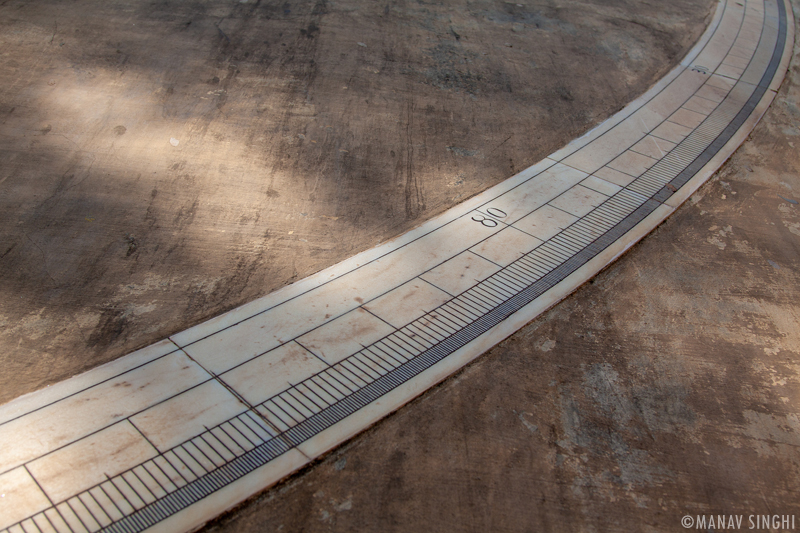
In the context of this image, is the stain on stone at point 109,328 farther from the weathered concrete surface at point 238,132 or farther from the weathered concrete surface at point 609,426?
the weathered concrete surface at point 609,426

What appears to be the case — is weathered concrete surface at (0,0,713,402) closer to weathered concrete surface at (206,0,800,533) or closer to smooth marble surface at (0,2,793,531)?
smooth marble surface at (0,2,793,531)

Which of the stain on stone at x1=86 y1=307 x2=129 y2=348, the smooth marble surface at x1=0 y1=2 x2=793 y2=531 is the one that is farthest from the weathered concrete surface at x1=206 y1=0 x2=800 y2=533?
the stain on stone at x1=86 y1=307 x2=129 y2=348

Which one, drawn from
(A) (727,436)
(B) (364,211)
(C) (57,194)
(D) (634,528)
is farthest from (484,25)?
(D) (634,528)

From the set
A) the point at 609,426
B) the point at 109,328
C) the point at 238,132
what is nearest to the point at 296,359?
the point at 109,328

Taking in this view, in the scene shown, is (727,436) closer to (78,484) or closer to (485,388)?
(485,388)

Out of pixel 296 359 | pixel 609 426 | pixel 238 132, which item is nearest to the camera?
pixel 609 426

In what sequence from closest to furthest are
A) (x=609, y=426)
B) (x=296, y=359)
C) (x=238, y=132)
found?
(x=609, y=426), (x=296, y=359), (x=238, y=132)

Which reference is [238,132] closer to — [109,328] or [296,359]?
[109,328]
